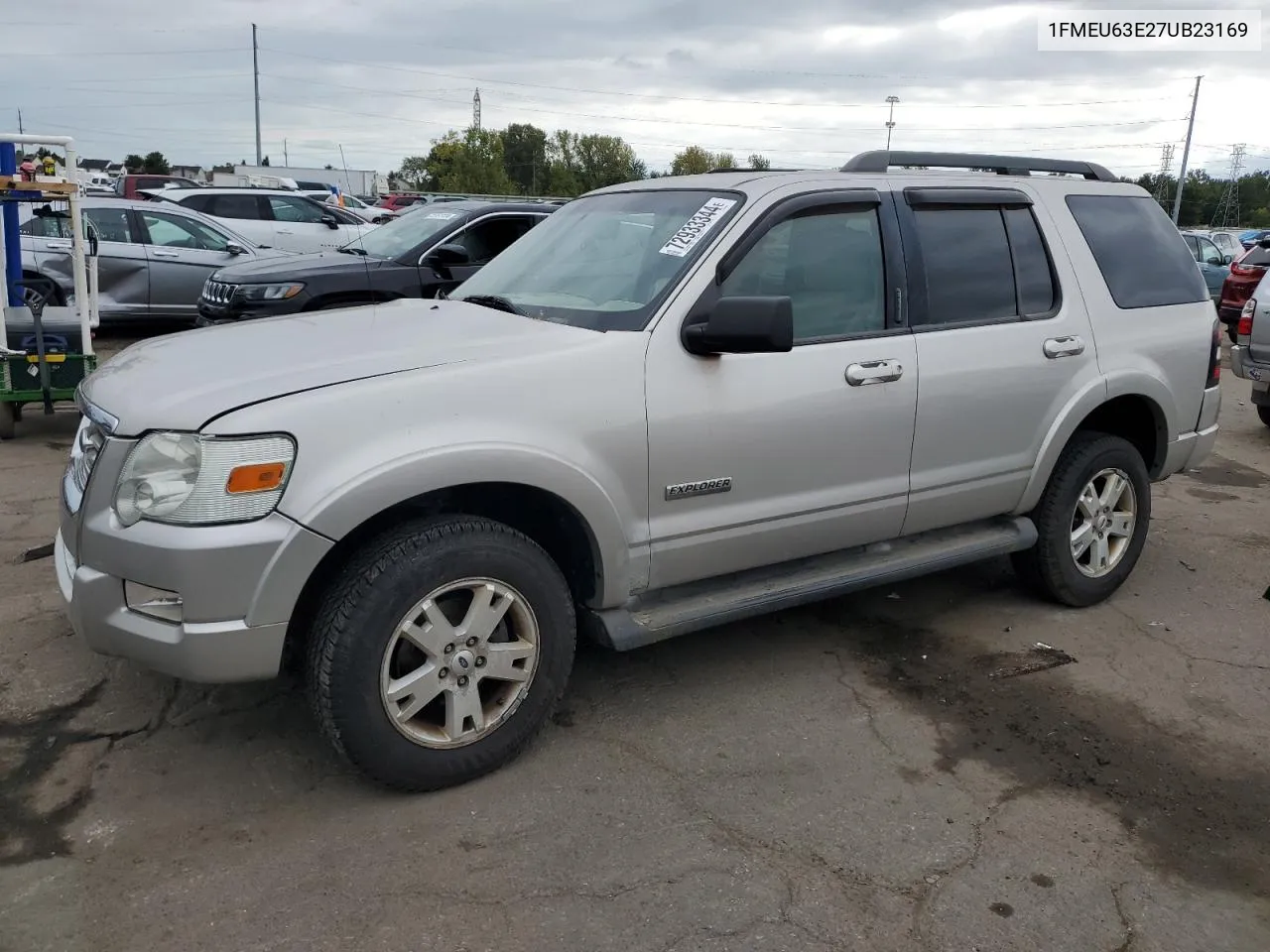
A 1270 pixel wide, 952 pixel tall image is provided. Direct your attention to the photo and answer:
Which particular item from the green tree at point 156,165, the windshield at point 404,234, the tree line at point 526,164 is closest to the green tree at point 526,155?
the tree line at point 526,164

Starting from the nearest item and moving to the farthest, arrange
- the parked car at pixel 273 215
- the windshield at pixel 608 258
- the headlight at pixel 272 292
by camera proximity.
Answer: the windshield at pixel 608 258 < the headlight at pixel 272 292 < the parked car at pixel 273 215

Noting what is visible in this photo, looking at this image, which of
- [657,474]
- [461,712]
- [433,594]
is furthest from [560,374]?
[461,712]

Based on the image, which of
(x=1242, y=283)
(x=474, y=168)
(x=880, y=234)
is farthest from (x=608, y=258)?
(x=474, y=168)

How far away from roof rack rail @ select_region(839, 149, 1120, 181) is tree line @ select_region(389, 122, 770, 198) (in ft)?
198

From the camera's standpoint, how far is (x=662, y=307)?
3645 millimetres

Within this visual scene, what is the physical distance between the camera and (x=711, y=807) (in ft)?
10.9

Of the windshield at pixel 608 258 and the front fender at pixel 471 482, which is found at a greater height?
the windshield at pixel 608 258

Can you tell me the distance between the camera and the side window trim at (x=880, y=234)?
3789 millimetres

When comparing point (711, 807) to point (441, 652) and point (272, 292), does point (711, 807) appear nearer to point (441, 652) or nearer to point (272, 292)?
point (441, 652)

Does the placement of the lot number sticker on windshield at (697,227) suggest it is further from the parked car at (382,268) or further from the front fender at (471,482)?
the parked car at (382,268)

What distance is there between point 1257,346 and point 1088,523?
5.45 metres

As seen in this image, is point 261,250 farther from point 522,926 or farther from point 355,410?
point 522,926

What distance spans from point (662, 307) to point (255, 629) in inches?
64.4

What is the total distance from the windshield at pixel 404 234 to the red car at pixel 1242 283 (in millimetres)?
11651
